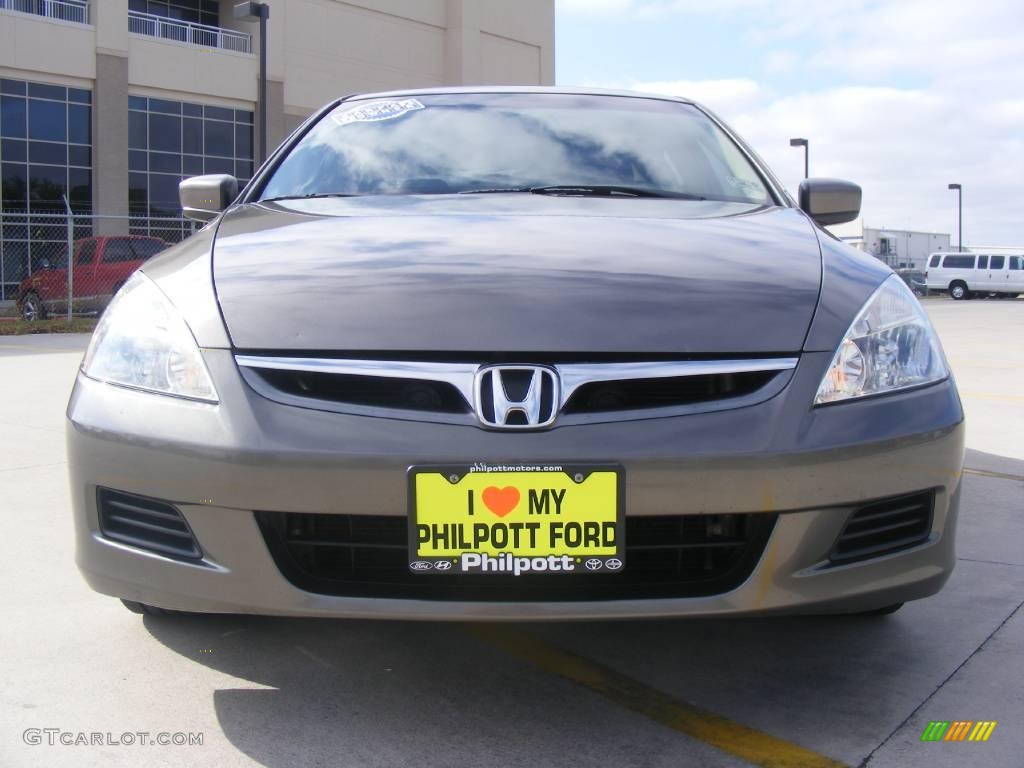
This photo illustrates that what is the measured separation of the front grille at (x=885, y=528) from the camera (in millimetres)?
1965

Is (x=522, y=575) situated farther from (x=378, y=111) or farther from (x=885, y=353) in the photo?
(x=378, y=111)

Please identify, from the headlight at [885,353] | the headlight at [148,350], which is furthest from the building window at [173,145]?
the headlight at [885,353]

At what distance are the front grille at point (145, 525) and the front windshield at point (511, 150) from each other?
122 cm

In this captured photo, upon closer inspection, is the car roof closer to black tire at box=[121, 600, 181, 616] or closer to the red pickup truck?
black tire at box=[121, 600, 181, 616]

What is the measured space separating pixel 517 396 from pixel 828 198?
1.77 m

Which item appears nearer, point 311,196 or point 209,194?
point 311,196

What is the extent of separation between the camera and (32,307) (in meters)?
17.0

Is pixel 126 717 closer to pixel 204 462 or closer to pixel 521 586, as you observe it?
pixel 204 462

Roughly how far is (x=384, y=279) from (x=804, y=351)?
81 cm

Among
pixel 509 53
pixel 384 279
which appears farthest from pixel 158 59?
pixel 384 279

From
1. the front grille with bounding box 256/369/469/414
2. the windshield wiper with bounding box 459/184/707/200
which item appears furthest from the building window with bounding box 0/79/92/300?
the front grille with bounding box 256/369/469/414

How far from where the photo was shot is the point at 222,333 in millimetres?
2014

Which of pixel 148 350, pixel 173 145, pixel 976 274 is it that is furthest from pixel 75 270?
pixel 976 274

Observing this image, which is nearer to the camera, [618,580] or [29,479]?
[618,580]
